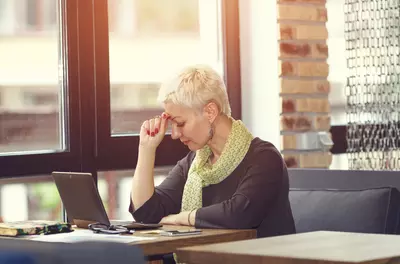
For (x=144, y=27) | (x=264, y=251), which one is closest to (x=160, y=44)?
(x=144, y=27)

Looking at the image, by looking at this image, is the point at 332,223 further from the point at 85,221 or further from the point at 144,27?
the point at 144,27

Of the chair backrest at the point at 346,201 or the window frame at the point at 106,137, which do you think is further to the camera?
the window frame at the point at 106,137

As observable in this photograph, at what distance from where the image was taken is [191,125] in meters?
3.22

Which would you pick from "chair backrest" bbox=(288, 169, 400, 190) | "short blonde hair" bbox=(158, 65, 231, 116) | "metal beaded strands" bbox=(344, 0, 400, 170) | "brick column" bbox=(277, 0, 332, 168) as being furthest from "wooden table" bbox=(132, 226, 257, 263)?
"brick column" bbox=(277, 0, 332, 168)

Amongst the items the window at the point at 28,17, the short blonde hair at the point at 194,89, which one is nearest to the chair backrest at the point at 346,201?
the short blonde hair at the point at 194,89

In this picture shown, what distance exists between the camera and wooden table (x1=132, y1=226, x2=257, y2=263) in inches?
104

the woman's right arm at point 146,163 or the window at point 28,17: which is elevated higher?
the window at point 28,17

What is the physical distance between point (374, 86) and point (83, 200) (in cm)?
165

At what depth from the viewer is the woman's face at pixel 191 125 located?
3.22 meters

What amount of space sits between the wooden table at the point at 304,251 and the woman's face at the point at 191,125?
101cm

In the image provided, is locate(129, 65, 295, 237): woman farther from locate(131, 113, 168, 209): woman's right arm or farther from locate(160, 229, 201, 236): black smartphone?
locate(160, 229, 201, 236): black smartphone

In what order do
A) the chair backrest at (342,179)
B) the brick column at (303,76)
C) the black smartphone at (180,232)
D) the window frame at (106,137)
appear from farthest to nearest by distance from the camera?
1. the brick column at (303,76)
2. the window frame at (106,137)
3. the chair backrest at (342,179)
4. the black smartphone at (180,232)

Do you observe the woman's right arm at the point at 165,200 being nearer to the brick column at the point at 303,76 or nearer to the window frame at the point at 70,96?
the window frame at the point at 70,96

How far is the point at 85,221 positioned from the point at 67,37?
107 cm
